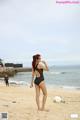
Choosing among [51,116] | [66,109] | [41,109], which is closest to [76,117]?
[51,116]

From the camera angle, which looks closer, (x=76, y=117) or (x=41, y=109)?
(x=76, y=117)

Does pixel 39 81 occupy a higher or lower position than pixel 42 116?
higher

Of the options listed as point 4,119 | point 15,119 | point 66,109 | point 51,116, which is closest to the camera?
point 4,119

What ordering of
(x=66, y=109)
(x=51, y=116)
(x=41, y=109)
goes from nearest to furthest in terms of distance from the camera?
(x=51, y=116) → (x=41, y=109) → (x=66, y=109)

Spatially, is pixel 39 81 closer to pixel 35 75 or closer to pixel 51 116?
pixel 35 75

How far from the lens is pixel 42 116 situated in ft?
38.2

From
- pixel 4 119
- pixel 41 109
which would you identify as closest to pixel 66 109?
pixel 41 109

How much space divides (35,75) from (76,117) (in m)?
1.74

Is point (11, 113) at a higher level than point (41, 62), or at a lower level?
lower

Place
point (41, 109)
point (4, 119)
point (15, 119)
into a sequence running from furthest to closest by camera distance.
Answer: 1. point (41, 109)
2. point (15, 119)
3. point (4, 119)

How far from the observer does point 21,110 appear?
12703 mm

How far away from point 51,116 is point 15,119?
1198 mm

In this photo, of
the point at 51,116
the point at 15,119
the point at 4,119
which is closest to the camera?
the point at 4,119

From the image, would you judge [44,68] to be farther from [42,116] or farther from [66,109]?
[66,109]
